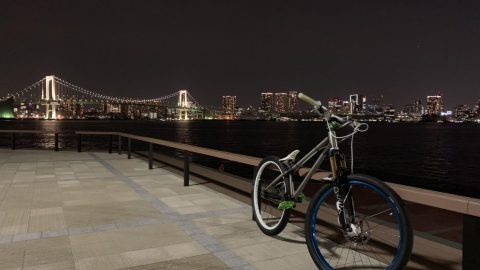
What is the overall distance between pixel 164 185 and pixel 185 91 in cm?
13574

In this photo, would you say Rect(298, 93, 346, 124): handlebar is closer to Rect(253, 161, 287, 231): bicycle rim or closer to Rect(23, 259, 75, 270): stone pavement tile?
Rect(253, 161, 287, 231): bicycle rim

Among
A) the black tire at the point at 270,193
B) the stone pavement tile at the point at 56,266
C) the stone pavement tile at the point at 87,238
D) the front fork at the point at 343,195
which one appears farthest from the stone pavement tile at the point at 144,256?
the front fork at the point at 343,195

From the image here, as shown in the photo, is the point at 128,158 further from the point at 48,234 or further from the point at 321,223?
the point at 321,223

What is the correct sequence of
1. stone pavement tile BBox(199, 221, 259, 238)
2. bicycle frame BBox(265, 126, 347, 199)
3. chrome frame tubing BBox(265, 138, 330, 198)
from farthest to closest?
stone pavement tile BBox(199, 221, 259, 238) < chrome frame tubing BBox(265, 138, 330, 198) < bicycle frame BBox(265, 126, 347, 199)

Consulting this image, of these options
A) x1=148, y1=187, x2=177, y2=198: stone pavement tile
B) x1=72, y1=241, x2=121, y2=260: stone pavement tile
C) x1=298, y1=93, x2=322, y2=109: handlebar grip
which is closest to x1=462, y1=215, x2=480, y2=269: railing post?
x1=298, y1=93, x2=322, y2=109: handlebar grip

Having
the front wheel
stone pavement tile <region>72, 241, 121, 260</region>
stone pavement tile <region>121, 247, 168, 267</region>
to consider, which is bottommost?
stone pavement tile <region>72, 241, 121, 260</region>

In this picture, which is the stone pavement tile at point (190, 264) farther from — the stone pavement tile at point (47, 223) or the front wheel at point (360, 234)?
→ the stone pavement tile at point (47, 223)

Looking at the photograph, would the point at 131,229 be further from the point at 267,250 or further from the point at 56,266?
the point at 267,250

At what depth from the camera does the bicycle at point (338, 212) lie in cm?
309

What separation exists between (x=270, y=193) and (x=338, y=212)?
4.54ft

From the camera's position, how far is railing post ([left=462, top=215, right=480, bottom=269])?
9.19 ft

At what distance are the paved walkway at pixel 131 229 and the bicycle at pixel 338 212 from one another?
334mm

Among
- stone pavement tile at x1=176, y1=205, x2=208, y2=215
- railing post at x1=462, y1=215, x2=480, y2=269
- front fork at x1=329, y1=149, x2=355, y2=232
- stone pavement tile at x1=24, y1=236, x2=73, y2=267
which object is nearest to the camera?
railing post at x1=462, y1=215, x2=480, y2=269

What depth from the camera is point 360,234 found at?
11.0 ft
